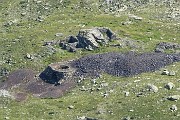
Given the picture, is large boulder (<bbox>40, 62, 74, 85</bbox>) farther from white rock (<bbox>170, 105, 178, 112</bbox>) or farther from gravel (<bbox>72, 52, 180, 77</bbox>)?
white rock (<bbox>170, 105, 178, 112</bbox>)

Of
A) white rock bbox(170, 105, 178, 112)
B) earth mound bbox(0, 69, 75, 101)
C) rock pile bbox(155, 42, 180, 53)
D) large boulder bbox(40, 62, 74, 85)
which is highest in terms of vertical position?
rock pile bbox(155, 42, 180, 53)

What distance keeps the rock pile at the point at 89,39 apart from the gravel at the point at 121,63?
6158mm

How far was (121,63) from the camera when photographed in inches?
2746

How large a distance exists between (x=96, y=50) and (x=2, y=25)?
86.8ft

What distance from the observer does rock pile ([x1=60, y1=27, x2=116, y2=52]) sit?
7906cm

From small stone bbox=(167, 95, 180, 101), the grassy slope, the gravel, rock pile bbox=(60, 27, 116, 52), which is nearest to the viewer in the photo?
small stone bbox=(167, 95, 180, 101)

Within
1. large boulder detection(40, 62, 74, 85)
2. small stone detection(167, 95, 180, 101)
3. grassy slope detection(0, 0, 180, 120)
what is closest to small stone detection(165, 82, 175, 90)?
grassy slope detection(0, 0, 180, 120)

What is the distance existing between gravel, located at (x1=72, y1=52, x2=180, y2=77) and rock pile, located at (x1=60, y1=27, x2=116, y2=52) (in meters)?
6.16

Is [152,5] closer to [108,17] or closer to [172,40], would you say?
[108,17]

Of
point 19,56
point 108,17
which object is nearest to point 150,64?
point 19,56

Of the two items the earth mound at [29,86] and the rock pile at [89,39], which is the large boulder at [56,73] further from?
the rock pile at [89,39]

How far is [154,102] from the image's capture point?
5641 cm

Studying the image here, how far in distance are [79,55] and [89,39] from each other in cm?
361

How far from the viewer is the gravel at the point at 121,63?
68.4m
